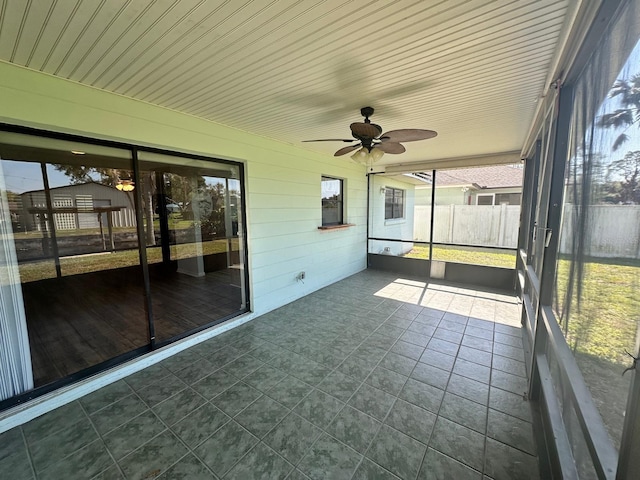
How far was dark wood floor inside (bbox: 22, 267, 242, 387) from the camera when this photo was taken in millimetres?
2621

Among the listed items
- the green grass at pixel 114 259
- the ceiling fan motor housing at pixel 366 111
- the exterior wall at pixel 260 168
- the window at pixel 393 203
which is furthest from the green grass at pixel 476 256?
the green grass at pixel 114 259

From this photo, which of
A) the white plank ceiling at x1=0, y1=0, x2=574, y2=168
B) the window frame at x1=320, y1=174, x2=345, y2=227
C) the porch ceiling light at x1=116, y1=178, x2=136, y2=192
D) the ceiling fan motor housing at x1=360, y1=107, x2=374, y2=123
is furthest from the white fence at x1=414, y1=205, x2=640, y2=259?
the porch ceiling light at x1=116, y1=178, x2=136, y2=192

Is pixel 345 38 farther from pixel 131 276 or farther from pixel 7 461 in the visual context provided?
pixel 131 276

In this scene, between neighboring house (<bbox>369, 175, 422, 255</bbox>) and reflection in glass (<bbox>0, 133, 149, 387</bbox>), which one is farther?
neighboring house (<bbox>369, 175, 422, 255</bbox>)

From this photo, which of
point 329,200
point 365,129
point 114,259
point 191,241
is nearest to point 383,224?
point 329,200

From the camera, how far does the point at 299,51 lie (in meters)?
1.64

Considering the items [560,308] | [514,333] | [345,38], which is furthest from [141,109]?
[514,333]

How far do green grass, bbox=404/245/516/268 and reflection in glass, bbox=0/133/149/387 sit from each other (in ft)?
18.1

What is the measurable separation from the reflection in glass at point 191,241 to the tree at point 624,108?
3.32m

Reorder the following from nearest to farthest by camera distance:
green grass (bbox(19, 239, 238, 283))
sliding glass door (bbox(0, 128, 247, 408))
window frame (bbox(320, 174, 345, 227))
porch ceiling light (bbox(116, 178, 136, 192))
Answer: sliding glass door (bbox(0, 128, 247, 408))
porch ceiling light (bbox(116, 178, 136, 192))
green grass (bbox(19, 239, 238, 283))
window frame (bbox(320, 174, 345, 227))

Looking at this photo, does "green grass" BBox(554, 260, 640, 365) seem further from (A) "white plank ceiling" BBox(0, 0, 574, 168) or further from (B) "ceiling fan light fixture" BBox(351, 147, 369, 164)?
(B) "ceiling fan light fixture" BBox(351, 147, 369, 164)

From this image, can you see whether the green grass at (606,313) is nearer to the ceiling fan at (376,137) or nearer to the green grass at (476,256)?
the ceiling fan at (376,137)

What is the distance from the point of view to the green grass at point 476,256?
4.93m

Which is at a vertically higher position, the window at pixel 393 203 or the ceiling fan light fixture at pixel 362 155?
the ceiling fan light fixture at pixel 362 155
